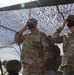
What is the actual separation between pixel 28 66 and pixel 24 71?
15 cm

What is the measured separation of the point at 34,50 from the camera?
19.5 feet

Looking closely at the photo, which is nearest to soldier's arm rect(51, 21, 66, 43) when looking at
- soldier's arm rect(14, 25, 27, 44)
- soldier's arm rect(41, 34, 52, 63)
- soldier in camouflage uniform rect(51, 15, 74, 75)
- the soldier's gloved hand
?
soldier in camouflage uniform rect(51, 15, 74, 75)

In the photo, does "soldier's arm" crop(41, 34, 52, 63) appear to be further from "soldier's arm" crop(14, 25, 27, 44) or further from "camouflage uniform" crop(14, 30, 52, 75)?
"soldier's arm" crop(14, 25, 27, 44)

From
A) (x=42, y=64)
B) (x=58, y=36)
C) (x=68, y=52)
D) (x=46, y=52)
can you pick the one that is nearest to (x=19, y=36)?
(x=46, y=52)

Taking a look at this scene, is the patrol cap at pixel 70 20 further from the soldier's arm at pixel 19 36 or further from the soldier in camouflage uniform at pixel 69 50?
the soldier's arm at pixel 19 36

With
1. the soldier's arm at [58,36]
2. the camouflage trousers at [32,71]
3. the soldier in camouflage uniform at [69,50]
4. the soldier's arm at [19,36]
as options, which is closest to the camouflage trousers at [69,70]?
the soldier in camouflage uniform at [69,50]

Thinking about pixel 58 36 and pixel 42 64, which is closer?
pixel 58 36

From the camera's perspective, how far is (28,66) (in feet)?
19.5

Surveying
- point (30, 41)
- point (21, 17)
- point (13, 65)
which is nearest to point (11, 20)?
point (21, 17)

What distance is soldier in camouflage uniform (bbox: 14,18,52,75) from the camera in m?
5.74

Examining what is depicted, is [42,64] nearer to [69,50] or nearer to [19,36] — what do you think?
[69,50]

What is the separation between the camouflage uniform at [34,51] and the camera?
578 centimetres

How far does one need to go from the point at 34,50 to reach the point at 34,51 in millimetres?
24

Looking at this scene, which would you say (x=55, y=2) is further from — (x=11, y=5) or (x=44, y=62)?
(x=44, y=62)
